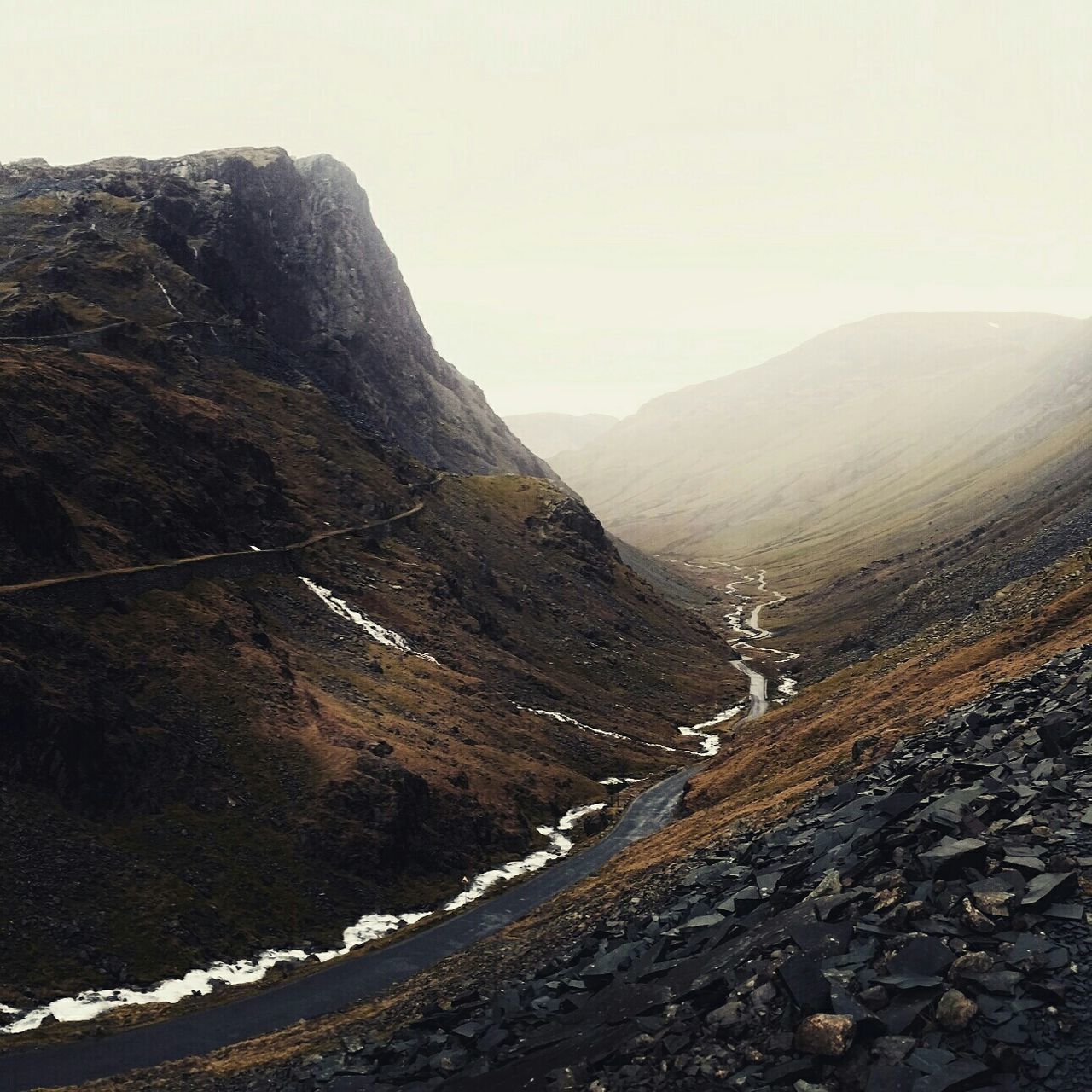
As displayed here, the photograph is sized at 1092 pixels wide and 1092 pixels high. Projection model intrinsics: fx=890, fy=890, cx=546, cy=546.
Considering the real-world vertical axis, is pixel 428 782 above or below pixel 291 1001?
above

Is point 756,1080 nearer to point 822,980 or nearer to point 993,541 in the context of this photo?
point 822,980

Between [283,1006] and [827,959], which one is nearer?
[827,959]

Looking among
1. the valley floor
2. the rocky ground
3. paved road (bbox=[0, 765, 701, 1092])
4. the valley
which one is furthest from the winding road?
the rocky ground

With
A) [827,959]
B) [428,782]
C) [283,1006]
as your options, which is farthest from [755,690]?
[827,959]

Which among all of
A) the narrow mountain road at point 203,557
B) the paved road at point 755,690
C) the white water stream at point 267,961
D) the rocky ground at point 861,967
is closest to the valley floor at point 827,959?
the rocky ground at point 861,967

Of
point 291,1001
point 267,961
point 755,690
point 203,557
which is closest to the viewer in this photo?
point 291,1001

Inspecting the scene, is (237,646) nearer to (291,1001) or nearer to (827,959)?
(291,1001)
